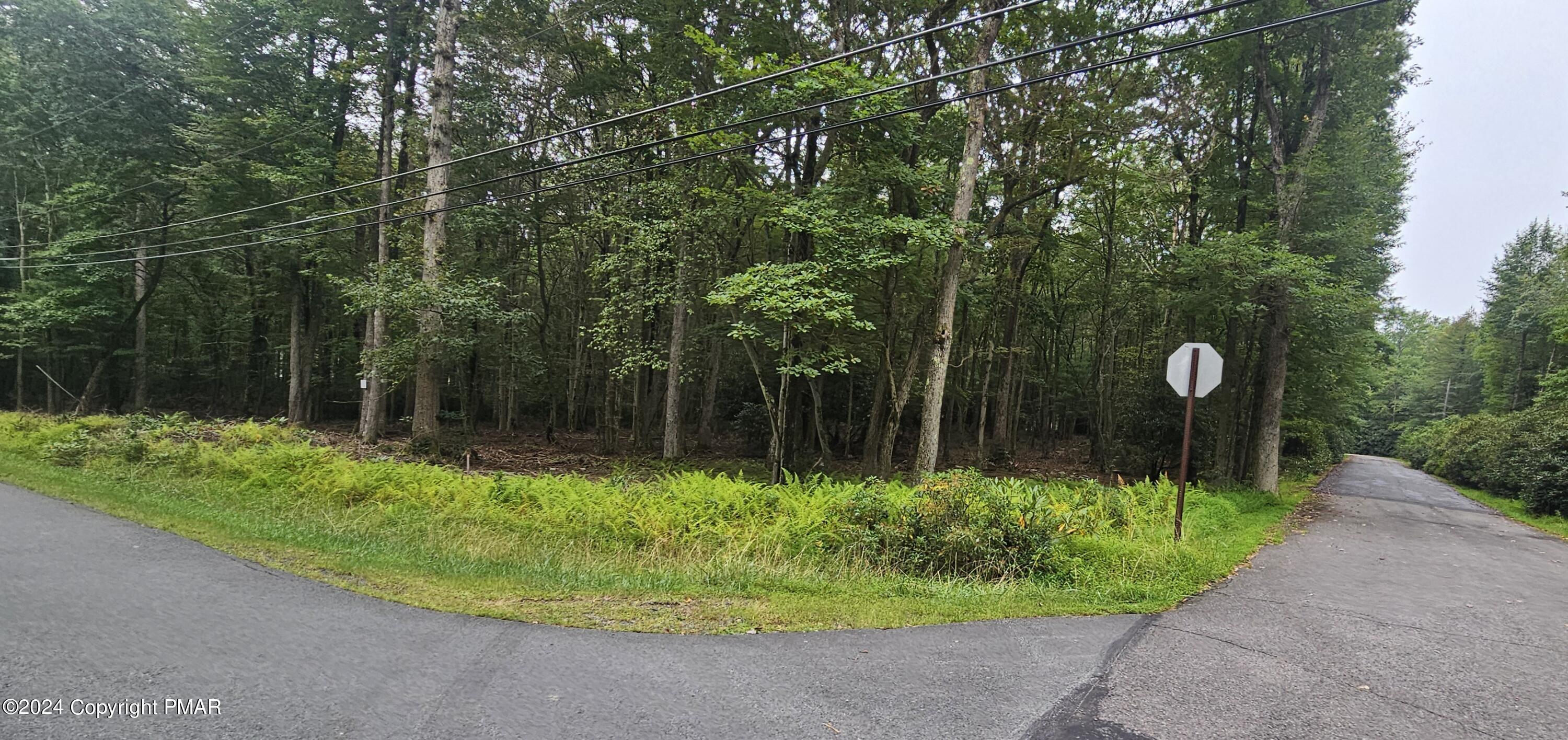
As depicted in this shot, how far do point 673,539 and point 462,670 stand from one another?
3.47m

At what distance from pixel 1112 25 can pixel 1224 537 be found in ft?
36.9

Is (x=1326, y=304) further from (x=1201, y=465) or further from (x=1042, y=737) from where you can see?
(x=1042, y=737)

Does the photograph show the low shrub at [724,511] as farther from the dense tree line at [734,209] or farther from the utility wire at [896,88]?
the utility wire at [896,88]

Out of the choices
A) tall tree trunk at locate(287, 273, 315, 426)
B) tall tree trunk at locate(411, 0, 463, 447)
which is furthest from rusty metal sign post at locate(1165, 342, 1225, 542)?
tall tree trunk at locate(287, 273, 315, 426)

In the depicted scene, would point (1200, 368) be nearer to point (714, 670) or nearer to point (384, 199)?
point (714, 670)

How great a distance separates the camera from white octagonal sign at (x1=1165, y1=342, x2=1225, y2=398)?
776 centimetres

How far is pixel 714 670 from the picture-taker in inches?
141

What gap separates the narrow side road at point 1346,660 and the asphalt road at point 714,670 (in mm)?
22

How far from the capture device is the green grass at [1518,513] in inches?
526

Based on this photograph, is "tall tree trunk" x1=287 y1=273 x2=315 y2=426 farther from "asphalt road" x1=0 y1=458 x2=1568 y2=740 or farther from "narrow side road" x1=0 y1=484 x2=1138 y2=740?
"narrow side road" x1=0 y1=484 x2=1138 y2=740

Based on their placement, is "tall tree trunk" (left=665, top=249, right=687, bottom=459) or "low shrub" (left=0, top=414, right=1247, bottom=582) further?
"tall tree trunk" (left=665, top=249, right=687, bottom=459)

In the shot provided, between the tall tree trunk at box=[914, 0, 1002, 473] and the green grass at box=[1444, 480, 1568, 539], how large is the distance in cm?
1285

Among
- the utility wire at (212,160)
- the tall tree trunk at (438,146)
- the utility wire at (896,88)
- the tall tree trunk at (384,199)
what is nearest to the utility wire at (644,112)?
the utility wire at (896,88)

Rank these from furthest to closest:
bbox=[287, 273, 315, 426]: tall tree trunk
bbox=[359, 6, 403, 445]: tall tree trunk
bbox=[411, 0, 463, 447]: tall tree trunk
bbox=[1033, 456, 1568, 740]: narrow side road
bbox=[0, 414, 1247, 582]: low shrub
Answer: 1. bbox=[287, 273, 315, 426]: tall tree trunk
2. bbox=[359, 6, 403, 445]: tall tree trunk
3. bbox=[411, 0, 463, 447]: tall tree trunk
4. bbox=[0, 414, 1247, 582]: low shrub
5. bbox=[1033, 456, 1568, 740]: narrow side road
